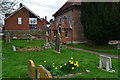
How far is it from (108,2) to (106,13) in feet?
5.64

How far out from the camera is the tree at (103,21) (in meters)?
20.0

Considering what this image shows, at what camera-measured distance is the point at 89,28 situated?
867 inches

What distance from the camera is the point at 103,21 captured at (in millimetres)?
20594

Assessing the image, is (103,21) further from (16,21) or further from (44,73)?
(16,21)

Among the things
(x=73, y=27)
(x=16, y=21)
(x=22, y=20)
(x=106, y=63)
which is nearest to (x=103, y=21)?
(x=73, y=27)

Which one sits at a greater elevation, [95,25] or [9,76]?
[95,25]

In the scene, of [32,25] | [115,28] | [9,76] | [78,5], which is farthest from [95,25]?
[32,25]

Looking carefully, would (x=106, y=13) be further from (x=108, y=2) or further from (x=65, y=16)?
(x=65, y=16)

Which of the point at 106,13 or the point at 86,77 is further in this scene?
the point at 106,13

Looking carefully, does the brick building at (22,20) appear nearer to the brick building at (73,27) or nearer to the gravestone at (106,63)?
the brick building at (73,27)

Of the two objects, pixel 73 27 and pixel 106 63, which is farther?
pixel 73 27

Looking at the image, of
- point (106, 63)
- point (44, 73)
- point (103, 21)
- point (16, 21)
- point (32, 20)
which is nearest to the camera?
point (44, 73)

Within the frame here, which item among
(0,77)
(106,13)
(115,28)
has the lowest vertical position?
(0,77)

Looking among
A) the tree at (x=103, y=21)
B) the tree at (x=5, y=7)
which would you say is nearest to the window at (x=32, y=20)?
the tree at (x=103, y=21)
